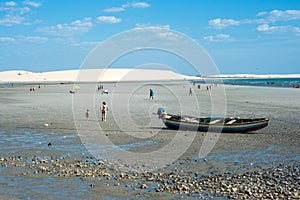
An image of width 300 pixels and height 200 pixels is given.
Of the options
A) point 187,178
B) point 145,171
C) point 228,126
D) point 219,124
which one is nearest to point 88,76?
point 219,124

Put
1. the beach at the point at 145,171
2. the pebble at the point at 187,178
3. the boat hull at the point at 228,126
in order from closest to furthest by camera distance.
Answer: the pebble at the point at 187,178 < the beach at the point at 145,171 < the boat hull at the point at 228,126

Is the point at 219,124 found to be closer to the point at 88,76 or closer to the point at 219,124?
the point at 219,124

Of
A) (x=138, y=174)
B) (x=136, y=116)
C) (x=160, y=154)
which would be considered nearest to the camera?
(x=138, y=174)

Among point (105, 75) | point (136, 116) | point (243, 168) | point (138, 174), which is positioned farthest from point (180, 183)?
point (105, 75)

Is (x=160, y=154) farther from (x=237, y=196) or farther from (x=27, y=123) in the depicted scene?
(x=27, y=123)

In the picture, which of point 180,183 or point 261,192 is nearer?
point 261,192

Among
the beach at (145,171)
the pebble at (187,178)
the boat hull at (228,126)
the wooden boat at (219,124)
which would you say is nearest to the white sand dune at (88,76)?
the wooden boat at (219,124)

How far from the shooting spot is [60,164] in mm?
12812

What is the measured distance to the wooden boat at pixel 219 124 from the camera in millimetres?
19734

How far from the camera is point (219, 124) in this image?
1998 cm

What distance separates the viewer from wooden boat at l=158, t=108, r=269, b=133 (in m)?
19.7

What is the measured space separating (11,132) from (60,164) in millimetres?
8225

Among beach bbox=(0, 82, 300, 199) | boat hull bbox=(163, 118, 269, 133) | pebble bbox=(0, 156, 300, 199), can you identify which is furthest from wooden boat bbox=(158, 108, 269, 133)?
pebble bbox=(0, 156, 300, 199)

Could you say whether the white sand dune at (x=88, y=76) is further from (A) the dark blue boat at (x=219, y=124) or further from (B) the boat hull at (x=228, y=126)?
(B) the boat hull at (x=228, y=126)
